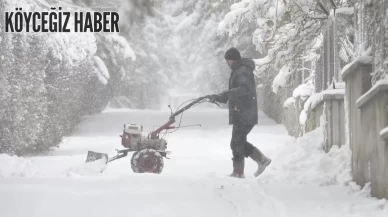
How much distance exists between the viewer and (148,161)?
32.7ft

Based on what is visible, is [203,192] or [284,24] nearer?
[203,192]

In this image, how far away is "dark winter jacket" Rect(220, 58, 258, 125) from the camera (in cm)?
927

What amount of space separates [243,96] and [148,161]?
166 centimetres

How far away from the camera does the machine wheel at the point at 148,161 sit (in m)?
9.97

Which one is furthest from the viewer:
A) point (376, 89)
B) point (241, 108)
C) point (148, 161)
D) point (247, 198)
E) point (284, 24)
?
point (284, 24)

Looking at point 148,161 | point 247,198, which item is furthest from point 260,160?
point 247,198

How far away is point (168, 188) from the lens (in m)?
7.23

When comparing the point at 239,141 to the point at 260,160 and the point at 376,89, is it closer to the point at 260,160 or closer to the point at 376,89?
the point at 260,160

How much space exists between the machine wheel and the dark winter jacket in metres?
1.26

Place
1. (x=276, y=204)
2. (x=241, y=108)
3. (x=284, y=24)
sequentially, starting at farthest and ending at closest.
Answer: (x=284, y=24) < (x=241, y=108) < (x=276, y=204)

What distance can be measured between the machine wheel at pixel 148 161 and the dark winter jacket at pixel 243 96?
126 centimetres

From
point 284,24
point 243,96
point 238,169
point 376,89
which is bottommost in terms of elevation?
point 238,169

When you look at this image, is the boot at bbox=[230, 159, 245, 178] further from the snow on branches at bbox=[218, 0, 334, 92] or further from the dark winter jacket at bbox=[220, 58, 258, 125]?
the snow on branches at bbox=[218, 0, 334, 92]

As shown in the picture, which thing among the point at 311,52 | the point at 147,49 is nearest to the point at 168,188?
the point at 311,52
